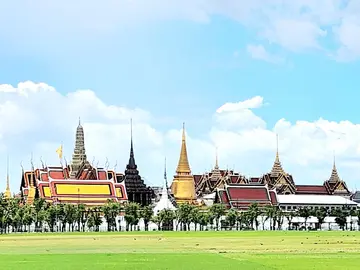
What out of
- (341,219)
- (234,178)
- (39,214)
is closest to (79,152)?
(234,178)

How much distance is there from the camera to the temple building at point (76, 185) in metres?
101

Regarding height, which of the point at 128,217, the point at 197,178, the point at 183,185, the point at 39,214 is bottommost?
the point at 128,217

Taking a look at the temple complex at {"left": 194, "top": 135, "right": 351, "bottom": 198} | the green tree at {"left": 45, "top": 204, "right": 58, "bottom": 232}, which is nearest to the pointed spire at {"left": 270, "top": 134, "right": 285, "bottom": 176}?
the temple complex at {"left": 194, "top": 135, "right": 351, "bottom": 198}

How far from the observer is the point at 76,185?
101688 mm

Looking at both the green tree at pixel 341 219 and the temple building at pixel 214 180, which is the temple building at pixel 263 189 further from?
the green tree at pixel 341 219

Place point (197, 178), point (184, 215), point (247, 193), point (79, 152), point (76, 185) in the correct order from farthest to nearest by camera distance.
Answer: point (197, 178) < point (79, 152) < point (247, 193) < point (76, 185) < point (184, 215)

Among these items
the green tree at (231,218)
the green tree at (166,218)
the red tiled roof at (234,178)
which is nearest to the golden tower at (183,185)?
the red tiled roof at (234,178)

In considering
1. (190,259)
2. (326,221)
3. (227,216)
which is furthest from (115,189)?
(190,259)

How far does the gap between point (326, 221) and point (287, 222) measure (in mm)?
5016

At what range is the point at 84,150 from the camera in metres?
124

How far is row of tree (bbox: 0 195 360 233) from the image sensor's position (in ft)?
266

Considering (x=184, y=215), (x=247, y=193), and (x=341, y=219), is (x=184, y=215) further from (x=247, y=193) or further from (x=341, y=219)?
(x=247, y=193)

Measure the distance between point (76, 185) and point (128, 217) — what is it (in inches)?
837

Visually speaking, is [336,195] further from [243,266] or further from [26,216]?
[243,266]
